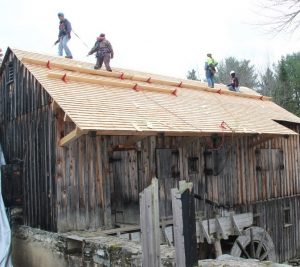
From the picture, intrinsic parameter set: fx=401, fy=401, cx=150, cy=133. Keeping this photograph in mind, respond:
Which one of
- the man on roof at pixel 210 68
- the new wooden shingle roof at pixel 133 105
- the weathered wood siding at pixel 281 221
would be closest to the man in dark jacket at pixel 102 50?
the new wooden shingle roof at pixel 133 105

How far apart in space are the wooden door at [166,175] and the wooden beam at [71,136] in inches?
113

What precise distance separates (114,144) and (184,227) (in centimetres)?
561

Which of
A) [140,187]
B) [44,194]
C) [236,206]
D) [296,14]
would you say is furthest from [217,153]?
[44,194]

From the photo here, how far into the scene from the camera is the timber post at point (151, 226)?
5086mm

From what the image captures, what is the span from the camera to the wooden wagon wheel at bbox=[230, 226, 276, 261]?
13020mm

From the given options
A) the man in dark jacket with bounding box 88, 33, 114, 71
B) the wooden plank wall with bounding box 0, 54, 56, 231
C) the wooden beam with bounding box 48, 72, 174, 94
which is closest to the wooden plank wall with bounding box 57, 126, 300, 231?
the wooden plank wall with bounding box 0, 54, 56, 231

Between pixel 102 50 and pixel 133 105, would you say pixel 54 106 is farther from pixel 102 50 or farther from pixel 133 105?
pixel 102 50

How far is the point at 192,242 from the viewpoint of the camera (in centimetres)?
475

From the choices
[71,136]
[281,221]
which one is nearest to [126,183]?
[71,136]

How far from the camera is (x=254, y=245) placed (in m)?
13.9

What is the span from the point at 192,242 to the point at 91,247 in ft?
12.0

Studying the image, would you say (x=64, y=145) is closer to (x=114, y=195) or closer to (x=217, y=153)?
(x=114, y=195)

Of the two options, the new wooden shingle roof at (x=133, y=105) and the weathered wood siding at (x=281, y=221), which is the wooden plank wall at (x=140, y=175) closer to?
the weathered wood siding at (x=281, y=221)

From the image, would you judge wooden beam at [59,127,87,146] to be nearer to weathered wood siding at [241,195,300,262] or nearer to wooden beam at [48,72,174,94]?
wooden beam at [48,72,174,94]
